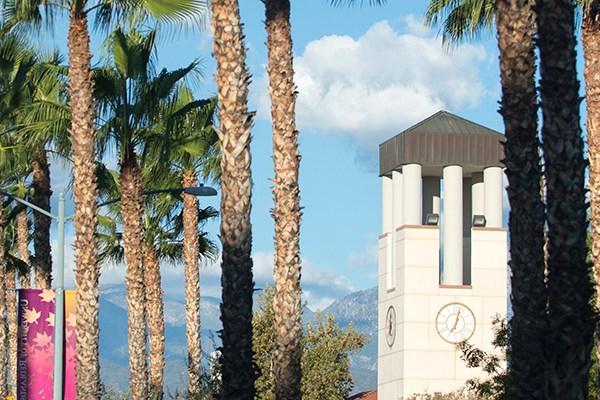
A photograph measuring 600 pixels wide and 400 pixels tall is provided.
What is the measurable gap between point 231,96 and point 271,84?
279 cm

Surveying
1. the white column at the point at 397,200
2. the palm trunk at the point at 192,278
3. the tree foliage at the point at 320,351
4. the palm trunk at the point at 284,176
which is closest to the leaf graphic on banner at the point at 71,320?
the palm trunk at the point at 284,176

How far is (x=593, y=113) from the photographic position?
85.9 ft

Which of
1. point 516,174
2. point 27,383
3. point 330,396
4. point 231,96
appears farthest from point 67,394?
point 330,396

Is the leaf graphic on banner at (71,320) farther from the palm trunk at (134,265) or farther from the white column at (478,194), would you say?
the white column at (478,194)

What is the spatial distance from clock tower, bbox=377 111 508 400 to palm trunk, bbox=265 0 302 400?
2824 centimetres

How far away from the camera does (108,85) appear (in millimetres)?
34125

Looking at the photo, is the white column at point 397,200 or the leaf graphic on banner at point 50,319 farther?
the white column at point 397,200

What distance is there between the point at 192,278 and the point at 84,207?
16343mm

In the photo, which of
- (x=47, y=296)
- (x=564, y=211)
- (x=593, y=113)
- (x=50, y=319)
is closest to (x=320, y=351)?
(x=50, y=319)

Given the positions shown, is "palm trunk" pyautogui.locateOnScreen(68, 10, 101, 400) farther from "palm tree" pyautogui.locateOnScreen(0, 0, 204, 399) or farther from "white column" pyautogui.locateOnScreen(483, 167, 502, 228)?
"white column" pyautogui.locateOnScreen(483, 167, 502, 228)

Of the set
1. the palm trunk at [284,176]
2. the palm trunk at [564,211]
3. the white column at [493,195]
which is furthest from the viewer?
the white column at [493,195]

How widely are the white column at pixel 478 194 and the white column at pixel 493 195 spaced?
551 mm

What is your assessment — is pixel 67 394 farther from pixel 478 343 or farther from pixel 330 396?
pixel 330 396

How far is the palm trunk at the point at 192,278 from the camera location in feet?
146
